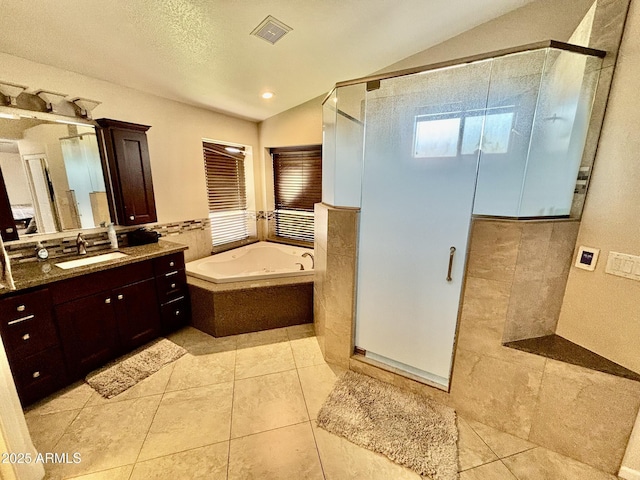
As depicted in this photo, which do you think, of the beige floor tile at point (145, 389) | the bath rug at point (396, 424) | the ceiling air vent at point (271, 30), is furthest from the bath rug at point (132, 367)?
the ceiling air vent at point (271, 30)

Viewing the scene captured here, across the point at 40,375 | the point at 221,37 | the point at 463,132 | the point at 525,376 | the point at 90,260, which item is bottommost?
the point at 40,375

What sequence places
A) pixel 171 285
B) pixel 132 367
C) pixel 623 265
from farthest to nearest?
pixel 171 285 → pixel 132 367 → pixel 623 265

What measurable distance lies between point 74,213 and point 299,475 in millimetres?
2629

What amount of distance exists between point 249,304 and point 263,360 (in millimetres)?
558

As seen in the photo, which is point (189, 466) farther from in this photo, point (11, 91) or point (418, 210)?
point (11, 91)

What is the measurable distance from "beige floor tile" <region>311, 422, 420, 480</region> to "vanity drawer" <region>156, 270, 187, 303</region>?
70.9 inches

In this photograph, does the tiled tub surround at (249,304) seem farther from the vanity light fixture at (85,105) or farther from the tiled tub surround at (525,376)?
the vanity light fixture at (85,105)

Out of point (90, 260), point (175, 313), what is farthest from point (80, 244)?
point (175, 313)

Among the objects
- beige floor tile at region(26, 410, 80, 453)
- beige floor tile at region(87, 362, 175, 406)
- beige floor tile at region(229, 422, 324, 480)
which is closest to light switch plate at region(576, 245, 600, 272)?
beige floor tile at region(229, 422, 324, 480)

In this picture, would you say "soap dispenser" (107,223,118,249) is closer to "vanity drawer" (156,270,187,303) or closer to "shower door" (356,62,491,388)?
"vanity drawer" (156,270,187,303)

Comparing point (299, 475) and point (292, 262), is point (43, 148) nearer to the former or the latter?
point (292, 262)

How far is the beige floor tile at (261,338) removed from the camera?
7.70ft

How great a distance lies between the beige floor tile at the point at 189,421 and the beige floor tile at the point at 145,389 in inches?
4.7

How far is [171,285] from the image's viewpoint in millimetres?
2354
